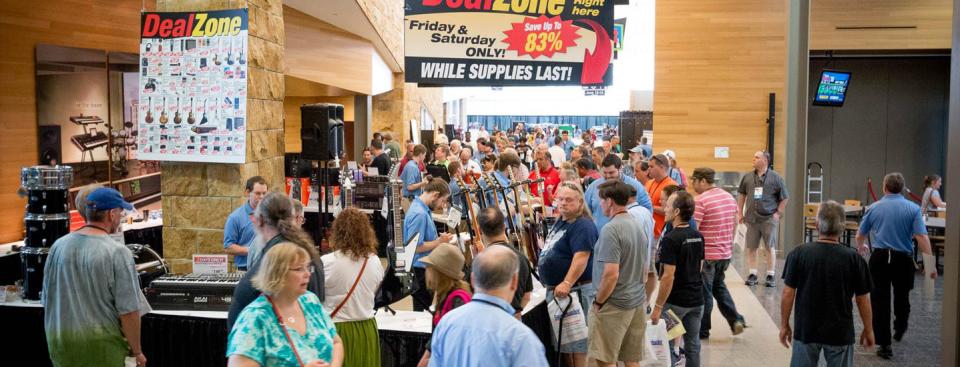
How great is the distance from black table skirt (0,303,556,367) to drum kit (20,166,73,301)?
1.37 feet

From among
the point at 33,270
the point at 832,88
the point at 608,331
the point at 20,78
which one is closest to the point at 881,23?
the point at 832,88

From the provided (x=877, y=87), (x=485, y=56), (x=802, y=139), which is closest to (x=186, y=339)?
(x=485, y=56)

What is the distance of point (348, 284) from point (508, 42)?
5.72m

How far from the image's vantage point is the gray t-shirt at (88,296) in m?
4.30

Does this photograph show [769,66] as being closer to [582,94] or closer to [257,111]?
[257,111]

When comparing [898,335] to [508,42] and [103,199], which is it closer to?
[508,42]

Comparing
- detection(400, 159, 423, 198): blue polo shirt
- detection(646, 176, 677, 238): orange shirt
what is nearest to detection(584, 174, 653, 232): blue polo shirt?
detection(646, 176, 677, 238): orange shirt

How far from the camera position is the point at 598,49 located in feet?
32.4

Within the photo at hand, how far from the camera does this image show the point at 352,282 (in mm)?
4445

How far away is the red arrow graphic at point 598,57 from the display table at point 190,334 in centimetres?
472

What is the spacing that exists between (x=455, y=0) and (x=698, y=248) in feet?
15.7

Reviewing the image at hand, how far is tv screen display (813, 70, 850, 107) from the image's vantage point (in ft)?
52.2

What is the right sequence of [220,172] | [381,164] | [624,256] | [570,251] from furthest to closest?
[381,164], [220,172], [570,251], [624,256]

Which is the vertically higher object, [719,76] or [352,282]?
[719,76]
